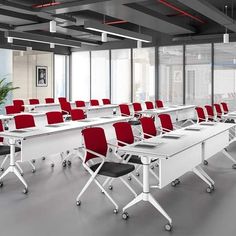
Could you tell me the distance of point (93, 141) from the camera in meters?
4.41

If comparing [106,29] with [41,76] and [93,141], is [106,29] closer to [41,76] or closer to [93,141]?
[93,141]

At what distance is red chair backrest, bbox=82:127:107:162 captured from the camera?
4.29 m

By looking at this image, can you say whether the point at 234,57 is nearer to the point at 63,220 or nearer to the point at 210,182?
the point at 210,182

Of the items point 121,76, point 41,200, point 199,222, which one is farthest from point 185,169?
point 121,76

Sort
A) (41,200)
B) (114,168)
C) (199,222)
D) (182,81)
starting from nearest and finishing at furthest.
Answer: (199,222), (114,168), (41,200), (182,81)

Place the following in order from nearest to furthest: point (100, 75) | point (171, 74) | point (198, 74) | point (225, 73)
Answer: point (225, 73), point (198, 74), point (171, 74), point (100, 75)

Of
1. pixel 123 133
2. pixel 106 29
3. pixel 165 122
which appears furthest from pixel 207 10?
pixel 123 133

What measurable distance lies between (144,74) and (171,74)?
1080 millimetres

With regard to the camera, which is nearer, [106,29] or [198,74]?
[106,29]

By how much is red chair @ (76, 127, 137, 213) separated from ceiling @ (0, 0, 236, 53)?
128 inches

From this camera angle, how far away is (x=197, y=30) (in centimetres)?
1193

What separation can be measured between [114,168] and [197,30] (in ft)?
29.4

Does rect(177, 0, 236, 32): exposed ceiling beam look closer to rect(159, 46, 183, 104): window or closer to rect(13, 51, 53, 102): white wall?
rect(159, 46, 183, 104): window

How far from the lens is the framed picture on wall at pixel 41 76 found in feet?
47.9
